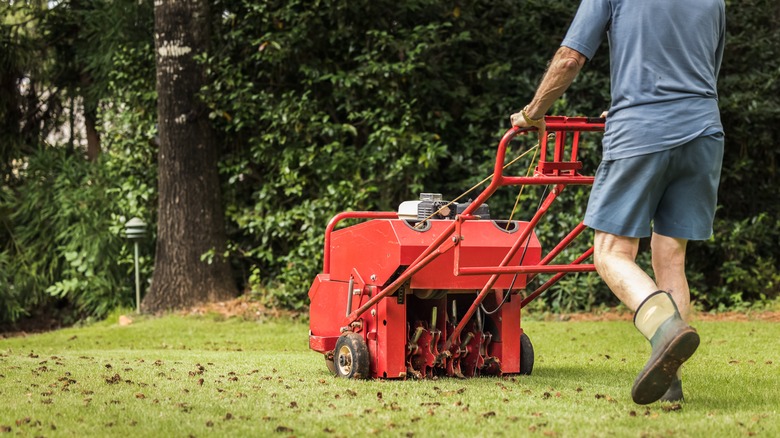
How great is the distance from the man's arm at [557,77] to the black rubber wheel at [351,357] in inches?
59.6

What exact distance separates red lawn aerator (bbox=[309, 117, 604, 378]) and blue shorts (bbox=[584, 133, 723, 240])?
729 millimetres

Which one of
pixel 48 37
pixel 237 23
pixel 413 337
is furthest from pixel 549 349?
pixel 48 37

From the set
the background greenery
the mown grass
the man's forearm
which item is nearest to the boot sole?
the mown grass

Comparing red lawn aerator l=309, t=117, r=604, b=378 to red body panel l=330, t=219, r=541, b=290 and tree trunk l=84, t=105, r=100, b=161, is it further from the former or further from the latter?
tree trunk l=84, t=105, r=100, b=161

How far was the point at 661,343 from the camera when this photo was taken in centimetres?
359

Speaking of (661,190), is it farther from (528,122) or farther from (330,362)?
(330,362)

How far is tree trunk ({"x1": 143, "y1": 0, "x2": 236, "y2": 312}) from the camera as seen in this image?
10.1 m

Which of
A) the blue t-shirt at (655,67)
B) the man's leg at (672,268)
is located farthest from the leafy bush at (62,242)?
the blue t-shirt at (655,67)

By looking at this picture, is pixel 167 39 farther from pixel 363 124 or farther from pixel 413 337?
pixel 413 337

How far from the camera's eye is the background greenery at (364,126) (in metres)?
9.91

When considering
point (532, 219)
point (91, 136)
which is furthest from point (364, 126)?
point (532, 219)

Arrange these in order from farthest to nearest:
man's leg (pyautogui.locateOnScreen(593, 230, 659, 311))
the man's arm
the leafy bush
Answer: the leafy bush
the man's arm
man's leg (pyautogui.locateOnScreen(593, 230, 659, 311))

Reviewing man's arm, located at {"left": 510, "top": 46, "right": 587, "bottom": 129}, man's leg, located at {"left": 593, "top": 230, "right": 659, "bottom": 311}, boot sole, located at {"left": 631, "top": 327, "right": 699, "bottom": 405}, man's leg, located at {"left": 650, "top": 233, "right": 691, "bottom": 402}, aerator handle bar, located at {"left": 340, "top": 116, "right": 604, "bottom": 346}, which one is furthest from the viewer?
aerator handle bar, located at {"left": 340, "top": 116, "right": 604, "bottom": 346}

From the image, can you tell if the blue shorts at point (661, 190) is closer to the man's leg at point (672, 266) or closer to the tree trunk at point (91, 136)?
the man's leg at point (672, 266)
